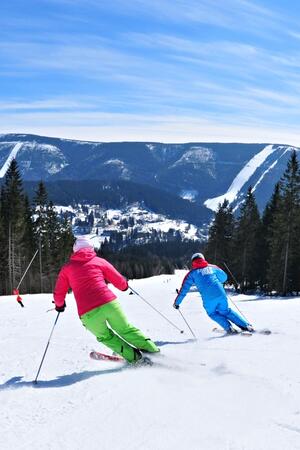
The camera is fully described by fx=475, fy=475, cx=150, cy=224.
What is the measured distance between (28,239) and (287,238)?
107 ft

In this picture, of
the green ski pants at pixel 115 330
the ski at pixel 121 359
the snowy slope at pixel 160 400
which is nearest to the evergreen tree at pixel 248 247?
the snowy slope at pixel 160 400

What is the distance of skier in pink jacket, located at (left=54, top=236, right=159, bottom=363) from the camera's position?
7.00 metres

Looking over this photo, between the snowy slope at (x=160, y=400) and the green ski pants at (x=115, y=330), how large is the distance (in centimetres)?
31

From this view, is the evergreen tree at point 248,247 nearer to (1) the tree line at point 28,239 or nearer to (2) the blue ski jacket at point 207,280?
(1) the tree line at point 28,239

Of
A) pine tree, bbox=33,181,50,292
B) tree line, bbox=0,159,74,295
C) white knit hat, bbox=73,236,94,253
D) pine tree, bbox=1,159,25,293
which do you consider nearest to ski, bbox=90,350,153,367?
white knit hat, bbox=73,236,94,253

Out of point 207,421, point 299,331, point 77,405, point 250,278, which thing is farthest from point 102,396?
point 250,278

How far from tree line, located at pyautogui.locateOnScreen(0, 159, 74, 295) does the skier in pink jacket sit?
4098 centimetres

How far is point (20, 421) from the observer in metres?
4.86

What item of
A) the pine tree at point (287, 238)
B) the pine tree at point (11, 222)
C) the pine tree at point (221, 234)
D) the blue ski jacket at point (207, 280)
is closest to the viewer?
the blue ski jacket at point (207, 280)

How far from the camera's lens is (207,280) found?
10195mm

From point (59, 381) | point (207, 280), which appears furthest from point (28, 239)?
point (59, 381)

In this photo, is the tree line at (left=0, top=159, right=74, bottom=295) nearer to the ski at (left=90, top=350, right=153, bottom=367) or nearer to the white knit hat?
the ski at (left=90, top=350, right=153, bottom=367)

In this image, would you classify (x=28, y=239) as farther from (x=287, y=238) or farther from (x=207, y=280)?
(x=207, y=280)

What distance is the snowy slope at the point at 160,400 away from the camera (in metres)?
4.23
